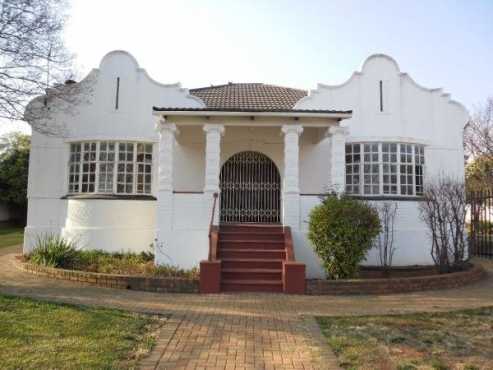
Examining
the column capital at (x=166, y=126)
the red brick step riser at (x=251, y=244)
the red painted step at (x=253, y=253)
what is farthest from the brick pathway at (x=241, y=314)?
the column capital at (x=166, y=126)

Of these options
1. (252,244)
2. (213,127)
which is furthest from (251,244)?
(213,127)

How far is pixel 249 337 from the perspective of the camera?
17.6 ft

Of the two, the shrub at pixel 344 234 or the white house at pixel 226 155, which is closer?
the shrub at pixel 344 234

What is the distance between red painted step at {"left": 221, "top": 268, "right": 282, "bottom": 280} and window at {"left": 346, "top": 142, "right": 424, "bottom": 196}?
482 cm

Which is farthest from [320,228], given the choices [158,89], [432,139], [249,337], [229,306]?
[158,89]

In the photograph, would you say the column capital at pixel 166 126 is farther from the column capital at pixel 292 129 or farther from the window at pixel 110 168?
the column capital at pixel 292 129

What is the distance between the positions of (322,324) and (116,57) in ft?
36.2

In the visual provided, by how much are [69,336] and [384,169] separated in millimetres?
10500

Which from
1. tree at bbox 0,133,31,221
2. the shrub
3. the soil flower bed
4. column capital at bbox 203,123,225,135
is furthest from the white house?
tree at bbox 0,133,31,221

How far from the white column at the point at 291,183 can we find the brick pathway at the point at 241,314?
2.69m

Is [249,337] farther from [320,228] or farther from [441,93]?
[441,93]

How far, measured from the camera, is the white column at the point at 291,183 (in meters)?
10.5

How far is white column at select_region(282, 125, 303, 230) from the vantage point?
10453mm

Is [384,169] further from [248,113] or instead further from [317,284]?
[317,284]
